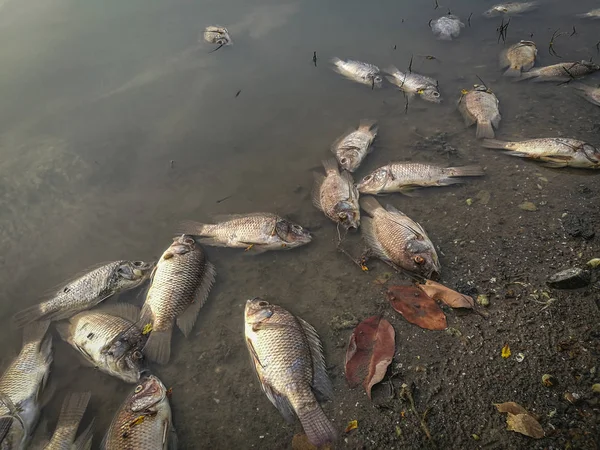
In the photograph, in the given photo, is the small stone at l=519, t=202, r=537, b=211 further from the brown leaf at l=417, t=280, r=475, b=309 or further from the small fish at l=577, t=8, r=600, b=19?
the small fish at l=577, t=8, r=600, b=19

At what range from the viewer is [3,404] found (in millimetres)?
3596

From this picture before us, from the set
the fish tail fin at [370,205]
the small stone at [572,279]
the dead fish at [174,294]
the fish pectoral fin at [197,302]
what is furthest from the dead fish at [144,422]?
the small stone at [572,279]

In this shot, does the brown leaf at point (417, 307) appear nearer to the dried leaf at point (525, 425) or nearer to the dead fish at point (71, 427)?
the dried leaf at point (525, 425)

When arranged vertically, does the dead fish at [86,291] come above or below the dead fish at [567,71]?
below

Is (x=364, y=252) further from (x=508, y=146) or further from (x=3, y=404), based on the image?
(x=3, y=404)

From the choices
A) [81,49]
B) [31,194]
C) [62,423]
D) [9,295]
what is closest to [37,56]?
[81,49]

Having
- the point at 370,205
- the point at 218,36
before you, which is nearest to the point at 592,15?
the point at 370,205

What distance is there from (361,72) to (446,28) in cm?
230

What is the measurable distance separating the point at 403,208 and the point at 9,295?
507cm

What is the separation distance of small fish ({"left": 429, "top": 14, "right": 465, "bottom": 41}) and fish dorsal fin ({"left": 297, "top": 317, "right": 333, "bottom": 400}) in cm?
685

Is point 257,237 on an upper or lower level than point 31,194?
lower

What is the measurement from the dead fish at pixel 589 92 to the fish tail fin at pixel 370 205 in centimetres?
404

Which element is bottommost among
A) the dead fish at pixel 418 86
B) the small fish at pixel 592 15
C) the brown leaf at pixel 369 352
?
the brown leaf at pixel 369 352

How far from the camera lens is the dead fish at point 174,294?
3.97 m
